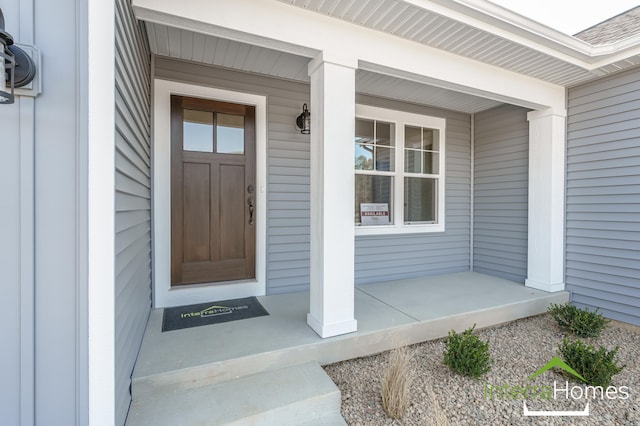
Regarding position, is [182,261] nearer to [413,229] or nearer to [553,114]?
[413,229]

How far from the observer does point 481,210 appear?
469cm

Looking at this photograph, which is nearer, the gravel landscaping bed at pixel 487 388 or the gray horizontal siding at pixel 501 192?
the gravel landscaping bed at pixel 487 388

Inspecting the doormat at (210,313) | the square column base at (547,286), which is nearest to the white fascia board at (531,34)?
the square column base at (547,286)

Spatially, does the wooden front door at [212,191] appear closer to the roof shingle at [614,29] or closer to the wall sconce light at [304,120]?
the wall sconce light at [304,120]

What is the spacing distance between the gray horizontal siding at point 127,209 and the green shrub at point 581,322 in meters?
3.97

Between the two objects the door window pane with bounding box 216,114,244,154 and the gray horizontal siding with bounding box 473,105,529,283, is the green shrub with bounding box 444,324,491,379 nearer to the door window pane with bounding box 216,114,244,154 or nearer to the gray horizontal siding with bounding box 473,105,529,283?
the gray horizontal siding with bounding box 473,105,529,283

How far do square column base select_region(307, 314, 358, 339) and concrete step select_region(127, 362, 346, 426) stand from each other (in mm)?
379

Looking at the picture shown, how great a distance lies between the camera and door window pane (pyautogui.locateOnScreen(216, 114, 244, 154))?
323 cm

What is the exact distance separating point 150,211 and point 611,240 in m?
4.98

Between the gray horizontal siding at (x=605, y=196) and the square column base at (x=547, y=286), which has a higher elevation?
the gray horizontal siding at (x=605, y=196)

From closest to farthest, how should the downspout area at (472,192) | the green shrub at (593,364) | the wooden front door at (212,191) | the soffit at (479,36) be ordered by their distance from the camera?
the green shrub at (593,364) → the soffit at (479,36) → the wooden front door at (212,191) → the downspout area at (472,192)

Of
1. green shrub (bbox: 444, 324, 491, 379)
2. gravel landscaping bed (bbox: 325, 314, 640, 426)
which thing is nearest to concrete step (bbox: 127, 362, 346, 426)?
→ gravel landscaping bed (bbox: 325, 314, 640, 426)

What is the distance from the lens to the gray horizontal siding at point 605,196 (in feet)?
10.4

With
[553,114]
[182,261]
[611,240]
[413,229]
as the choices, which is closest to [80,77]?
[182,261]
